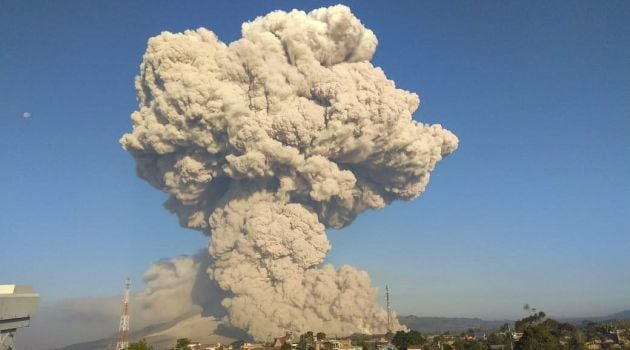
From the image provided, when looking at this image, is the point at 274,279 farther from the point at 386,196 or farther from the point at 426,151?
the point at 426,151

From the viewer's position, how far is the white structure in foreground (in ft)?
127

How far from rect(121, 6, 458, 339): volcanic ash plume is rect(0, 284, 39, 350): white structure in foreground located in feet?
65.8

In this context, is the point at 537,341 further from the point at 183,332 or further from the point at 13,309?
the point at 183,332

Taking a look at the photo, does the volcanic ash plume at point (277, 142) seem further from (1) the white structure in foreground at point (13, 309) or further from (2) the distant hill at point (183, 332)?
(1) the white structure in foreground at point (13, 309)

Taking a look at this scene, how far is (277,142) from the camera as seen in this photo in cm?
5569

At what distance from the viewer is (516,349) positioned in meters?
48.5

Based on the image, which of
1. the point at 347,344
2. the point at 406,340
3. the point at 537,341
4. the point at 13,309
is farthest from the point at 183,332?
the point at 537,341

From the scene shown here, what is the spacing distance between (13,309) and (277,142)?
89.1 feet

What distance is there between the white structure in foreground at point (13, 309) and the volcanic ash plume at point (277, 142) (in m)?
20.0

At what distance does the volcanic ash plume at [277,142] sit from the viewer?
5550 cm

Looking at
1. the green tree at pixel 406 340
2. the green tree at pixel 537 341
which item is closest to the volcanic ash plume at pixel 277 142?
the green tree at pixel 406 340

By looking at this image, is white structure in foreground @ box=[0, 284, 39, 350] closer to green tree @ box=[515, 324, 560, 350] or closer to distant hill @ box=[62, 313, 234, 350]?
distant hill @ box=[62, 313, 234, 350]

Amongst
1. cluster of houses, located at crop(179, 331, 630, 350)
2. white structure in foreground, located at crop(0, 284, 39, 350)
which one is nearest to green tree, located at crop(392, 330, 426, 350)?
cluster of houses, located at crop(179, 331, 630, 350)

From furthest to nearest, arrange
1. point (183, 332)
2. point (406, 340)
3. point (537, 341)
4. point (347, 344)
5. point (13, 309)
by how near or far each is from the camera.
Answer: point (183, 332) → point (347, 344) → point (406, 340) → point (537, 341) → point (13, 309)
